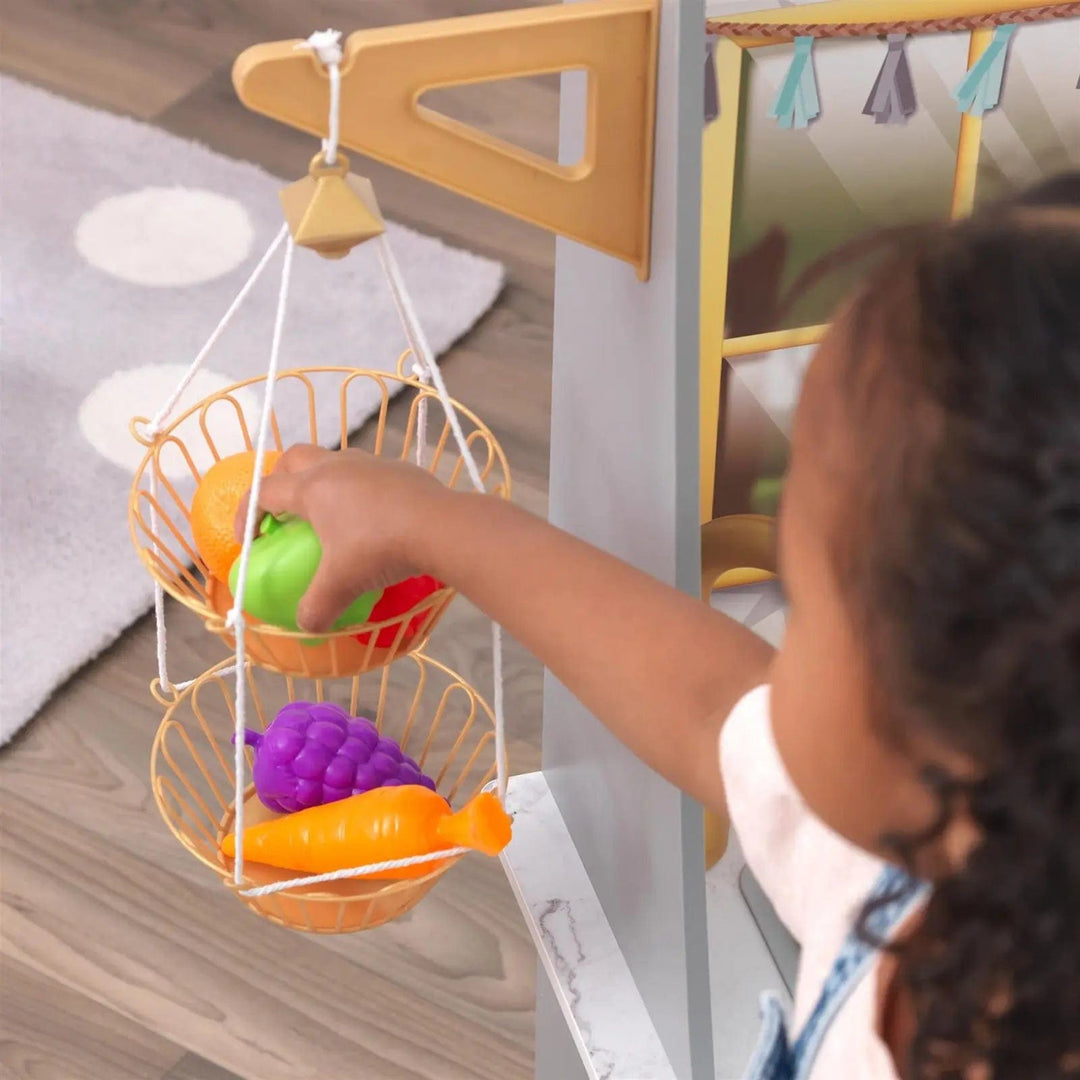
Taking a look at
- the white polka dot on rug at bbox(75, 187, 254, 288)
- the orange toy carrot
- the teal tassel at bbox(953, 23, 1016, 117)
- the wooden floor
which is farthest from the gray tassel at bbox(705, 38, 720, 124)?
the white polka dot on rug at bbox(75, 187, 254, 288)

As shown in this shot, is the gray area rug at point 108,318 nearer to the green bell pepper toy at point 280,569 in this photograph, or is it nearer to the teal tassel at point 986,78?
the green bell pepper toy at point 280,569

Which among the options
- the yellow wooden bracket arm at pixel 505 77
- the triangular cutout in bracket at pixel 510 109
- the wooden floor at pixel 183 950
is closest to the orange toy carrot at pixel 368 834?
the yellow wooden bracket arm at pixel 505 77

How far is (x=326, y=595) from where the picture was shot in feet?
2.17

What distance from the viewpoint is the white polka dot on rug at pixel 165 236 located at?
1989 mm

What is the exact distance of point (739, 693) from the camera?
64 cm

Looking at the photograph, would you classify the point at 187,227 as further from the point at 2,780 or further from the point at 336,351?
the point at 2,780

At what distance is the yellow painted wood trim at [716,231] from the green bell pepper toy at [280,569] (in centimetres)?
20

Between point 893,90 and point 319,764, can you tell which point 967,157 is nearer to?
point 893,90

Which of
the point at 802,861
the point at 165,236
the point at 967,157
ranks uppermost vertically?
the point at 967,157

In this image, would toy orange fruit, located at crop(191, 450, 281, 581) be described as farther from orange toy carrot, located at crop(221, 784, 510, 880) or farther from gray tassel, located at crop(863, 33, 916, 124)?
gray tassel, located at crop(863, 33, 916, 124)

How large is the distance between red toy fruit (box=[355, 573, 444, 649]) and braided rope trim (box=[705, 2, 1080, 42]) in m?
0.31

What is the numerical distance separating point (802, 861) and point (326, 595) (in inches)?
9.5

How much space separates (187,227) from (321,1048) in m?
1.18

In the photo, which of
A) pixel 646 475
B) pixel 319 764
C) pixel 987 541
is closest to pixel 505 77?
pixel 646 475
